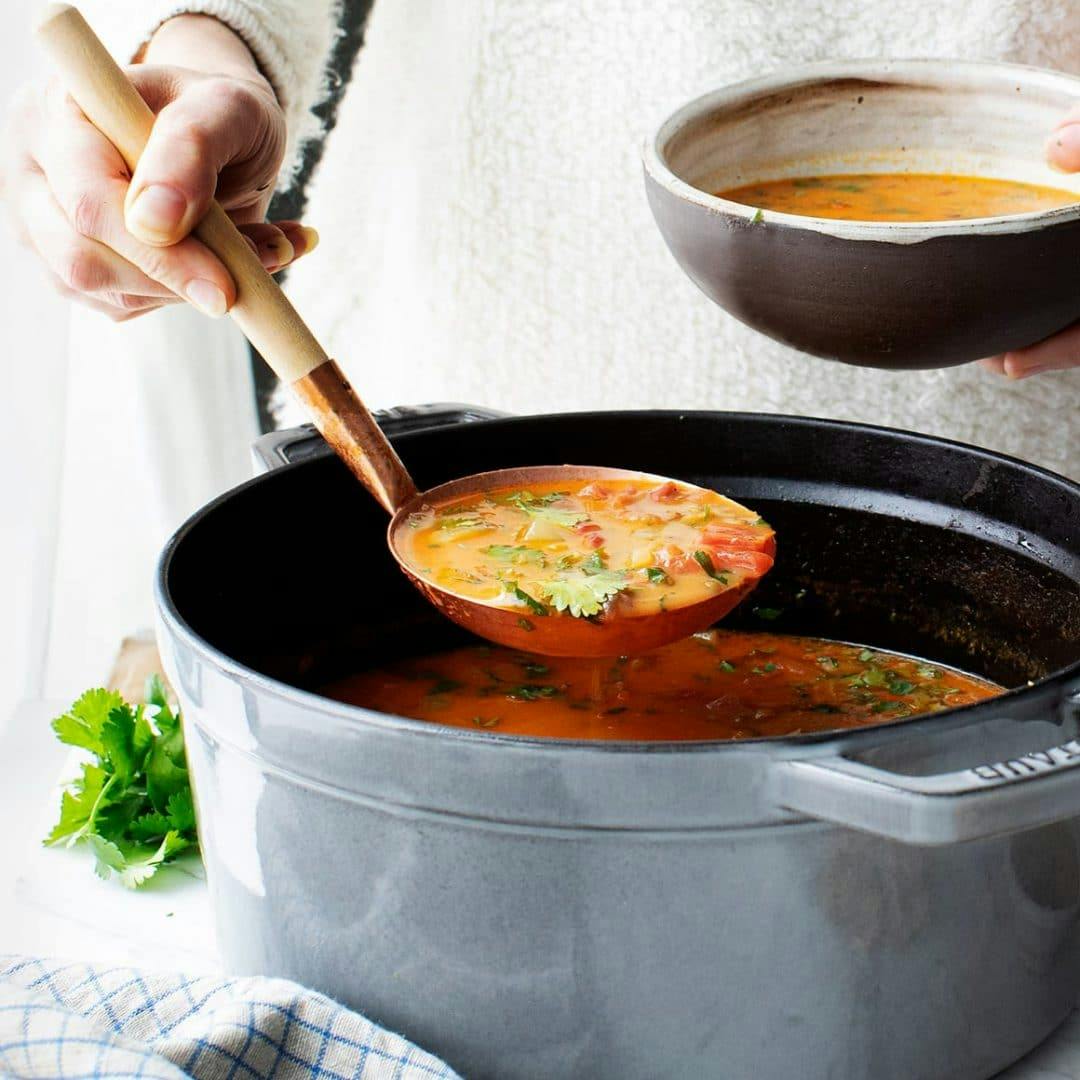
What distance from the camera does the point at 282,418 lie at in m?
2.03

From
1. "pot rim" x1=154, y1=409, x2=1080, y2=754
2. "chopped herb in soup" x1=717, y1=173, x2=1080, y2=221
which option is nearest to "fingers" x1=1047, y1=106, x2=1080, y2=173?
"chopped herb in soup" x1=717, y1=173, x2=1080, y2=221

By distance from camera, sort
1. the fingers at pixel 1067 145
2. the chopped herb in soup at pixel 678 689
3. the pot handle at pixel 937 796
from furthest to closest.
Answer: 1. the chopped herb in soup at pixel 678 689
2. the fingers at pixel 1067 145
3. the pot handle at pixel 937 796

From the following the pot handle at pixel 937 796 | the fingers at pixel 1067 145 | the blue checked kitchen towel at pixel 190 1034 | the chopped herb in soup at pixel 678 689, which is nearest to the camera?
the pot handle at pixel 937 796

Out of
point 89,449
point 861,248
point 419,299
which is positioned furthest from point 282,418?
point 861,248

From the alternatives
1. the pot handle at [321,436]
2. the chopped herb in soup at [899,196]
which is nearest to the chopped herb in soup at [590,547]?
the pot handle at [321,436]

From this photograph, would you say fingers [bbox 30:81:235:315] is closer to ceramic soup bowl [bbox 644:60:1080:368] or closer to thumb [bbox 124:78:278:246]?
thumb [bbox 124:78:278:246]

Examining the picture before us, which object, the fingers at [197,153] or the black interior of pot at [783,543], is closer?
the fingers at [197,153]

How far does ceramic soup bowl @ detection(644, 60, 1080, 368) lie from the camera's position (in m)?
1.02

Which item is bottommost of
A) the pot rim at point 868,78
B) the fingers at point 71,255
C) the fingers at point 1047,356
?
the fingers at point 1047,356

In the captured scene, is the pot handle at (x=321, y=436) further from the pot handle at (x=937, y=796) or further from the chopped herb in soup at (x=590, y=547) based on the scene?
the pot handle at (x=937, y=796)

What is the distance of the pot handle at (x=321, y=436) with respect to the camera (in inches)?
51.5

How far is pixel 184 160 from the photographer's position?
1.06 meters

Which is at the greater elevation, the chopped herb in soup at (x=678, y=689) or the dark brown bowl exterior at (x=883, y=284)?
the dark brown bowl exterior at (x=883, y=284)

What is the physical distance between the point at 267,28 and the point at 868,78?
0.61m
